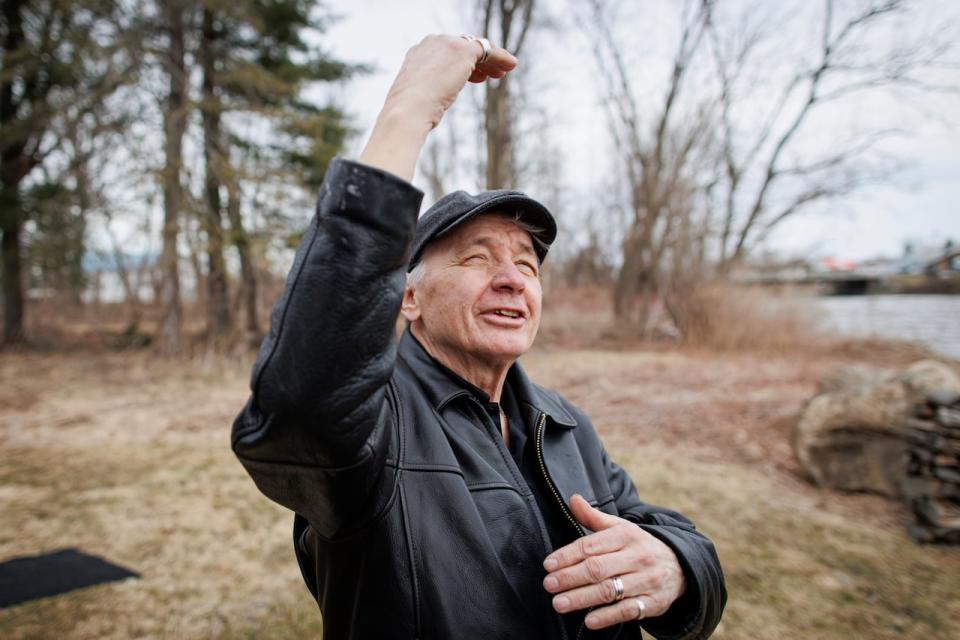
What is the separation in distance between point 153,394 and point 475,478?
26.2ft

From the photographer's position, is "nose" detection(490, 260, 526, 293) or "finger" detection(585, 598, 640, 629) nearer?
"finger" detection(585, 598, 640, 629)

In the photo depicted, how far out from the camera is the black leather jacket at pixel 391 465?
2.54 feet

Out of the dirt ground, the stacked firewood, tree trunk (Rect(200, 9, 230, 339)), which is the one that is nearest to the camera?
the dirt ground

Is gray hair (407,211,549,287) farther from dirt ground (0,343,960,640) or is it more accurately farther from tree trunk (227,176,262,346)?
tree trunk (227,176,262,346)

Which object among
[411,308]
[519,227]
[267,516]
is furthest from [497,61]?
[267,516]

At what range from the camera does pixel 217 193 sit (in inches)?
453

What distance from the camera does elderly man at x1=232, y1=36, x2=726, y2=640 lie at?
2.57 feet

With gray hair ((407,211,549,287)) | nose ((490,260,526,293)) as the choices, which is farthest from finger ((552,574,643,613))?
gray hair ((407,211,549,287))

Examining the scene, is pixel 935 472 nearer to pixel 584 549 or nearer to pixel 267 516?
pixel 584 549

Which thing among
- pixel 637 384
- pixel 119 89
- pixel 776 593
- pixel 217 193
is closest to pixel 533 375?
pixel 637 384

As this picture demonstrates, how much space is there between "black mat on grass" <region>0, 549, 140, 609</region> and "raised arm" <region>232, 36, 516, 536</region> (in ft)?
9.56

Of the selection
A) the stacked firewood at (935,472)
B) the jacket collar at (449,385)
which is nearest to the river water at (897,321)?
the stacked firewood at (935,472)

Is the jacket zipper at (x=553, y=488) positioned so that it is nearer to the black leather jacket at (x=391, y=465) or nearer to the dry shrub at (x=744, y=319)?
the black leather jacket at (x=391, y=465)

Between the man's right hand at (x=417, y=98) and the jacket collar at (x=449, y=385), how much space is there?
556 mm
